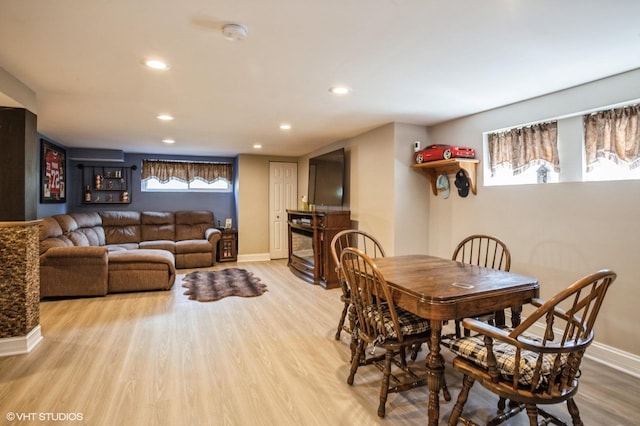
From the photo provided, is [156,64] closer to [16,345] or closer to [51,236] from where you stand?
[16,345]

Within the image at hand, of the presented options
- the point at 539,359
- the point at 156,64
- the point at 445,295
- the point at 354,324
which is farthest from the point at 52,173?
the point at 539,359

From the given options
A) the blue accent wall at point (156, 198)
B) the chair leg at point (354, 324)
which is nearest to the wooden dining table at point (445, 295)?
the chair leg at point (354, 324)

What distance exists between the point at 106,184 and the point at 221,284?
3.68 meters

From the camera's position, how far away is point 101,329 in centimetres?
328

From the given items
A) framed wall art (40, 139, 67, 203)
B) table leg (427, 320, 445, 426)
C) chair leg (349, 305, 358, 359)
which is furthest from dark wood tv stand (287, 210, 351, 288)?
framed wall art (40, 139, 67, 203)

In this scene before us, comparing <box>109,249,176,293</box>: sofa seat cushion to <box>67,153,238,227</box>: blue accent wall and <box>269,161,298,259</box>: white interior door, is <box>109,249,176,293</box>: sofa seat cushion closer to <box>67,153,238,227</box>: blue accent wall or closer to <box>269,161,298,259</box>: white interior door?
<box>67,153,238,227</box>: blue accent wall

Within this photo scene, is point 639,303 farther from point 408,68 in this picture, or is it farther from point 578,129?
point 408,68

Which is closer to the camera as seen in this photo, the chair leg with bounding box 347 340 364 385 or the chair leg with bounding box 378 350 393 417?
the chair leg with bounding box 378 350 393 417

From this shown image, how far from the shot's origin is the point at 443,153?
3.74 m

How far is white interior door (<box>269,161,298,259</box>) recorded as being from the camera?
7238 mm

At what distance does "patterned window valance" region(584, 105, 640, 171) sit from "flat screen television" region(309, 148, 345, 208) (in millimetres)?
3035

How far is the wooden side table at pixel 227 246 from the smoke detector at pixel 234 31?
5.25 m

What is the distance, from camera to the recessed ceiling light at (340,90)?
292 centimetres

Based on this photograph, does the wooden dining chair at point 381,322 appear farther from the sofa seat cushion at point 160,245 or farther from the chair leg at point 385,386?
the sofa seat cushion at point 160,245
